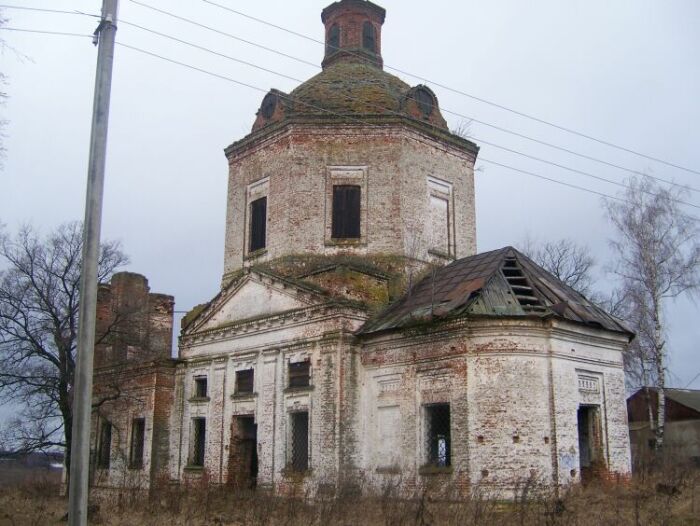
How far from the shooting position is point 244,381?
1700cm

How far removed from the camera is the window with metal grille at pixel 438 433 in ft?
45.3

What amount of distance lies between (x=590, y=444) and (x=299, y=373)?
613 cm

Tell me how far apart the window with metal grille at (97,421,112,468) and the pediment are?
474cm

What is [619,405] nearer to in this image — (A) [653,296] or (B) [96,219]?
(A) [653,296]

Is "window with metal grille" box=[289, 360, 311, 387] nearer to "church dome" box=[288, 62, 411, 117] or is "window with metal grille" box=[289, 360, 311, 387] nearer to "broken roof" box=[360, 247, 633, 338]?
"broken roof" box=[360, 247, 633, 338]

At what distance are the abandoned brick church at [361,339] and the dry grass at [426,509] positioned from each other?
63 centimetres

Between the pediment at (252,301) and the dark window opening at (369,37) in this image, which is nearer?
the pediment at (252,301)

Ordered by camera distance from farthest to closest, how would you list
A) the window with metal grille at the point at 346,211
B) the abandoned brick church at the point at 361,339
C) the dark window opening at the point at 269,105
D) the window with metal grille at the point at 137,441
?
the window with metal grille at the point at 137,441 → the dark window opening at the point at 269,105 → the window with metal grille at the point at 346,211 → the abandoned brick church at the point at 361,339

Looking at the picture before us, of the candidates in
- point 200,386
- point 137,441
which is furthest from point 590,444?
point 137,441

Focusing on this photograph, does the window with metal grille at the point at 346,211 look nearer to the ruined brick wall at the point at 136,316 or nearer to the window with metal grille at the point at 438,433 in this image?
the window with metal grille at the point at 438,433

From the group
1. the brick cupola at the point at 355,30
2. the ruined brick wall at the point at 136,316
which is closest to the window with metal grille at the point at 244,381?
the ruined brick wall at the point at 136,316

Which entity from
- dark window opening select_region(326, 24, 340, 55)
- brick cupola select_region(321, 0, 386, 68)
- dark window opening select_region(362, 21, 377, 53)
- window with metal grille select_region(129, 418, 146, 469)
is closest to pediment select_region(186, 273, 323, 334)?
window with metal grille select_region(129, 418, 146, 469)

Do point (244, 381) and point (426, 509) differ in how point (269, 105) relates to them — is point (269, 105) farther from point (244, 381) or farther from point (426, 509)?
point (426, 509)

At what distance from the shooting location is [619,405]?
14.5 meters
